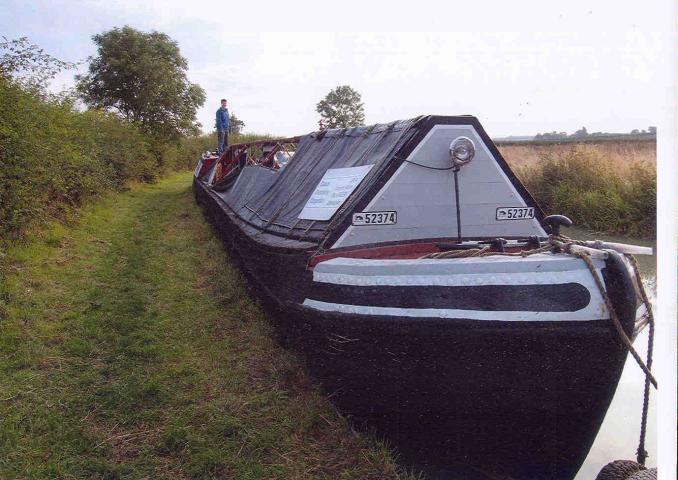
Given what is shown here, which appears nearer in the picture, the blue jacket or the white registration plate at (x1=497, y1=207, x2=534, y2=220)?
the white registration plate at (x1=497, y1=207, x2=534, y2=220)

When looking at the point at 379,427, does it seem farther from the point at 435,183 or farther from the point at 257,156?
the point at 257,156

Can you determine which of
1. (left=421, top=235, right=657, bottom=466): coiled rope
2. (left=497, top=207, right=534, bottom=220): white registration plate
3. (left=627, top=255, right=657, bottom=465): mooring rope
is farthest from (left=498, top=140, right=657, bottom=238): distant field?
(left=627, top=255, right=657, bottom=465): mooring rope

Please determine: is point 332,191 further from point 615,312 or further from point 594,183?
point 594,183

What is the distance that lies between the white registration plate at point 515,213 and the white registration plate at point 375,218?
87cm

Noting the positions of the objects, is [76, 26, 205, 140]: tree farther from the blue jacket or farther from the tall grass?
the tall grass

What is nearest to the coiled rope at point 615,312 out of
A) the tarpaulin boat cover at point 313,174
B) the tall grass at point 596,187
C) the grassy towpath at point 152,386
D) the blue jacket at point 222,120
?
the tarpaulin boat cover at point 313,174

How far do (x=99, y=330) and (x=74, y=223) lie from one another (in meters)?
5.19

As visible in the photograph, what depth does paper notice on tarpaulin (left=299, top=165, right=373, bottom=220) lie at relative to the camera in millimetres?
4305

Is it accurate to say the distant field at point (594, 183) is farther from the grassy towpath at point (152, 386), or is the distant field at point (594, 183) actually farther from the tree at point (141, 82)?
the tree at point (141, 82)

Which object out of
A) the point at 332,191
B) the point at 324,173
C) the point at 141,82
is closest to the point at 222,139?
the point at 141,82

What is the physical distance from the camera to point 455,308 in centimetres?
297

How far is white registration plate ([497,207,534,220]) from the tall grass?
4051 millimetres

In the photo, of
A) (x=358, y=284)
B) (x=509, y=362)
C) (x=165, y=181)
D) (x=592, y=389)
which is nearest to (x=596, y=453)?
(x=592, y=389)

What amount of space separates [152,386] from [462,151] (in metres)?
2.68
